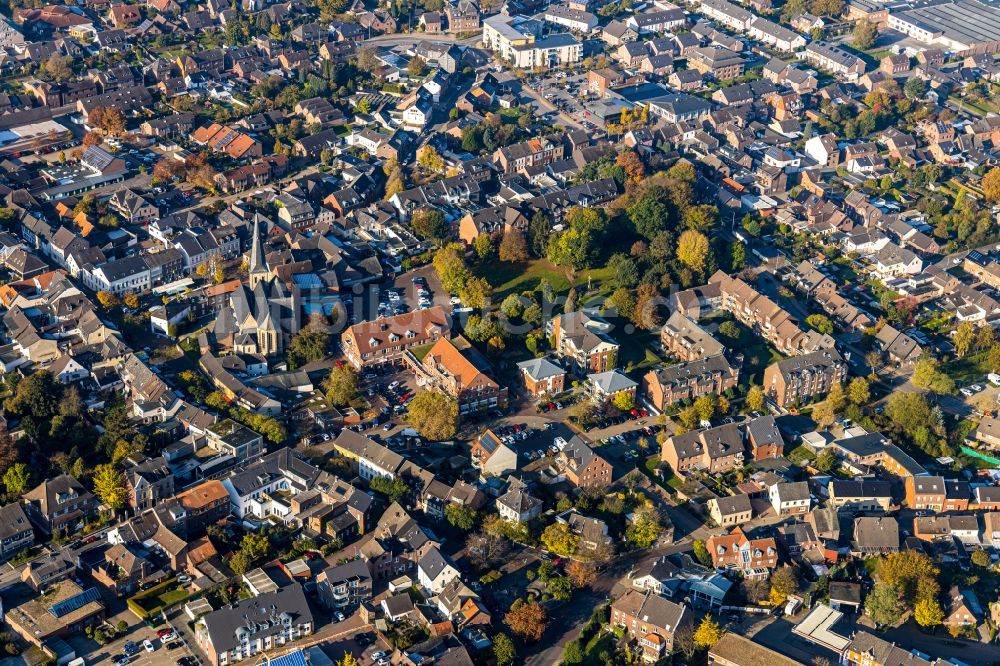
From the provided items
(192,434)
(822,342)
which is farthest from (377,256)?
(822,342)

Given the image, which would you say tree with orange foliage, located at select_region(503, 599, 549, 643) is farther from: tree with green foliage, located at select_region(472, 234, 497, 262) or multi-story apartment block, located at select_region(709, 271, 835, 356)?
tree with green foliage, located at select_region(472, 234, 497, 262)

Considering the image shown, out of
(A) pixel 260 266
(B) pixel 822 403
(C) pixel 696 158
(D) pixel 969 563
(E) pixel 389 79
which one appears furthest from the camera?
(E) pixel 389 79

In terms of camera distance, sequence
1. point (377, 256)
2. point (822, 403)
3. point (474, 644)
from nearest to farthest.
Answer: point (474, 644)
point (822, 403)
point (377, 256)

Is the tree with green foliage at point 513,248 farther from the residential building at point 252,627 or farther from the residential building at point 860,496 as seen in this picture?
the residential building at point 252,627

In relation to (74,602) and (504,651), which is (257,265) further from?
(504,651)

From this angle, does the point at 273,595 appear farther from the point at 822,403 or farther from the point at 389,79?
the point at 389,79

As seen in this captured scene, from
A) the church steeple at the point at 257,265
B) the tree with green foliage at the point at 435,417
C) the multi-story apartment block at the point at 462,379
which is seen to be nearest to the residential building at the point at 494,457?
the tree with green foliage at the point at 435,417
